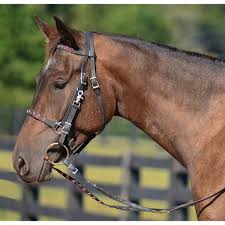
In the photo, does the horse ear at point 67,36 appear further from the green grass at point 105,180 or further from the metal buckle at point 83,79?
the green grass at point 105,180

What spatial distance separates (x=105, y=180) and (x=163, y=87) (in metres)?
12.0

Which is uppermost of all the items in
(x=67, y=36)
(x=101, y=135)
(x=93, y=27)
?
(x=101, y=135)

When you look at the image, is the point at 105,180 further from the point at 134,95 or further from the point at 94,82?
the point at 94,82

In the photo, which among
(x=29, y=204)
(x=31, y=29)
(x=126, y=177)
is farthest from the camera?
(x=31, y=29)

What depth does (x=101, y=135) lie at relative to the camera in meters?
28.9

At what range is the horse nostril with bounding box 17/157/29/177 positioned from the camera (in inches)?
178

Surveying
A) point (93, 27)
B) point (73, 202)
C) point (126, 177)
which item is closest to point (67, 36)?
point (126, 177)

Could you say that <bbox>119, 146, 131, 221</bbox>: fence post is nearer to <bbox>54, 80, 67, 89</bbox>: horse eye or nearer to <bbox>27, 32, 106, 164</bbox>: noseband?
<bbox>27, 32, 106, 164</bbox>: noseband

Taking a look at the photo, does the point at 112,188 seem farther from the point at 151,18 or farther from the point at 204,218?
the point at 151,18

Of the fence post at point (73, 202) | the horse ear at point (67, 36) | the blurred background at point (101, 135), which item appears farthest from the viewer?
the fence post at point (73, 202)

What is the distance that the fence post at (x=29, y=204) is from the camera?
888cm

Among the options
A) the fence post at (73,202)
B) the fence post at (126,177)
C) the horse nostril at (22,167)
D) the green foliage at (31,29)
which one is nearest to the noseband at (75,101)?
the horse nostril at (22,167)

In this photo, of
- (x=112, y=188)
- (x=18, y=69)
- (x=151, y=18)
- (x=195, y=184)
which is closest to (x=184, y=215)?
(x=112, y=188)

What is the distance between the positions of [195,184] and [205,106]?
502mm
